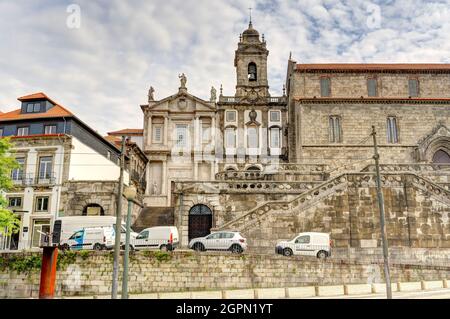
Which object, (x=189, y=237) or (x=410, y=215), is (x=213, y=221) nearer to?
(x=189, y=237)

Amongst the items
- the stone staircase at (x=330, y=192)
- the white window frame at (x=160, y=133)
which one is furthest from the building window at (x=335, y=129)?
the white window frame at (x=160, y=133)

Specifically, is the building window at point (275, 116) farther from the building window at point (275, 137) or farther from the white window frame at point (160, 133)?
the white window frame at point (160, 133)

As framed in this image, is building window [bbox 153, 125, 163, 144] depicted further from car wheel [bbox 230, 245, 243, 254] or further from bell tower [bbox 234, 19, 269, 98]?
car wheel [bbox 230, 245, 243, 254]

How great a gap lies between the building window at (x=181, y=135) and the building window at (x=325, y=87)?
1833 centimetres

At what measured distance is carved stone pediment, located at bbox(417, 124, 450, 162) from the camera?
36906 mm

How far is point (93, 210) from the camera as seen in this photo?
107 ft

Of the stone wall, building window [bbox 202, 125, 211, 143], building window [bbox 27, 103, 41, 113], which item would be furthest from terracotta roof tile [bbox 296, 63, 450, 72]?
building window [bbox 27, 103, 41, 113]

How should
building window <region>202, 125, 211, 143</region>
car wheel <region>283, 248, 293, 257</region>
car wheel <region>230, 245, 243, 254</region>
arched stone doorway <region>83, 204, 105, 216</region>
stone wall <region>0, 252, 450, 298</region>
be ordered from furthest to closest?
building window <region>202, 125, 211, 143</region>
arched stone doorway <region>83, 204, 105, 216</region>
car wheel <region>283, 248, 293, 257</region>
car wheel <region>230, 245, 243, 254</region>
stone wall <region>0, 252, 450, 298</region>

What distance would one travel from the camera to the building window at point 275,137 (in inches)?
1972

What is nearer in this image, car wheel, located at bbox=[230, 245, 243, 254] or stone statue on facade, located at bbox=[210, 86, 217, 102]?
car wheel, located at bbox=[230, 245, 243, 254]

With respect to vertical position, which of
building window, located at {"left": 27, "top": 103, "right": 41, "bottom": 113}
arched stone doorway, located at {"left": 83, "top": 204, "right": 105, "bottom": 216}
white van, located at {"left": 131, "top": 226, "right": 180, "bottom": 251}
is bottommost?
white van, located at {"left": 131, "top": 226, "right": 180, "bottom": 251}

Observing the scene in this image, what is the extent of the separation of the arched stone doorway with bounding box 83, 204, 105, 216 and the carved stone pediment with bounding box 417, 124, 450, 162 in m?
29.3
